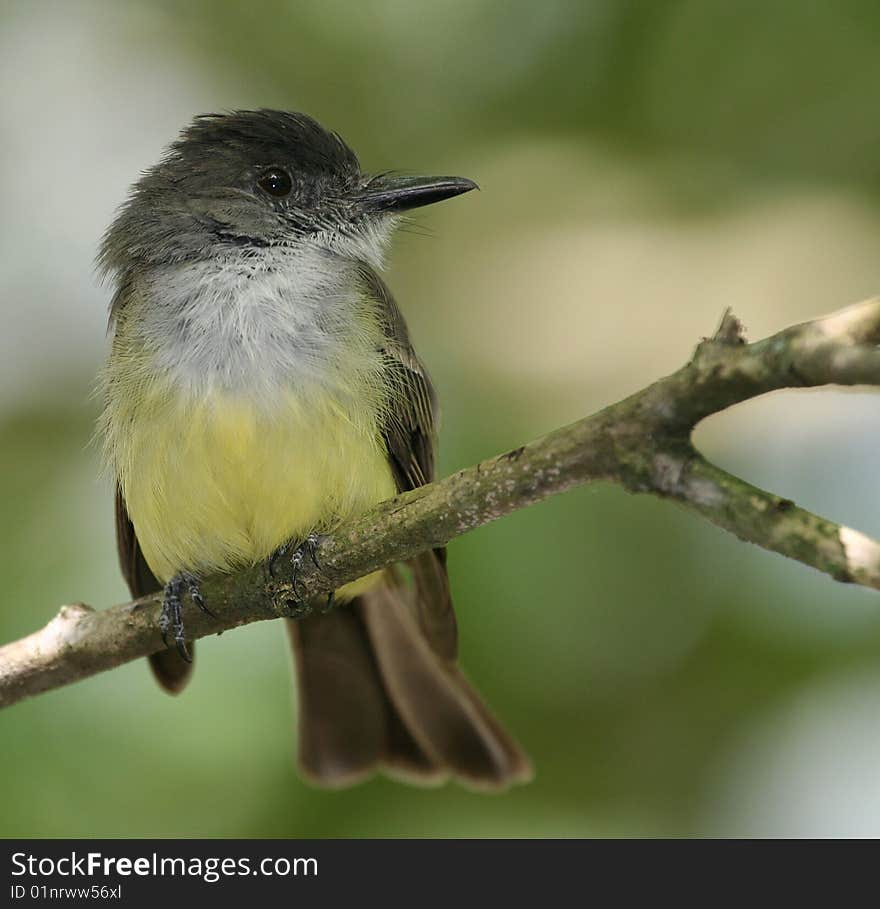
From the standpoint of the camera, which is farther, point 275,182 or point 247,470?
point 275,182

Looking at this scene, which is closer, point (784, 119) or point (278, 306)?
point (278, 306)

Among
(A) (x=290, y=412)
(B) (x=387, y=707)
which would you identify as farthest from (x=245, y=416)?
(B) (x=387, y=707)

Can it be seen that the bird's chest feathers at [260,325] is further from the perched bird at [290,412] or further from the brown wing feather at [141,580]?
the brown wing feather at [141,580]

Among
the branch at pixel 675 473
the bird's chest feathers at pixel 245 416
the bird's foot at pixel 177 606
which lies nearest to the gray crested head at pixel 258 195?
the bird's chest feathers at pixel 245 416

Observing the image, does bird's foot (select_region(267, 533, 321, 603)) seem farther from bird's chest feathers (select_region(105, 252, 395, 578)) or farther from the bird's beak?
the bird's beak

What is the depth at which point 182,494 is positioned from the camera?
366 centimetres

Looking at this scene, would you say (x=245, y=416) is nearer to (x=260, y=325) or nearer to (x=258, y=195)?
(x=260, y=325)

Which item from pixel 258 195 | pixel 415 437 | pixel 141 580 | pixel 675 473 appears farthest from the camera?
pixel 141 580

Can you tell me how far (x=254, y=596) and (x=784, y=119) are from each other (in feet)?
9.35

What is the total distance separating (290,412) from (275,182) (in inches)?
44.7

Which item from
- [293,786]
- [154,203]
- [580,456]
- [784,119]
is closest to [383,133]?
[154,203]

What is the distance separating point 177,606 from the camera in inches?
145

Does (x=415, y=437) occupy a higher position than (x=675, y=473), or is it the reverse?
(x=415, y=437)

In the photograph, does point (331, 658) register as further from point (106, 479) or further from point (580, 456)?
point (580, 456)
